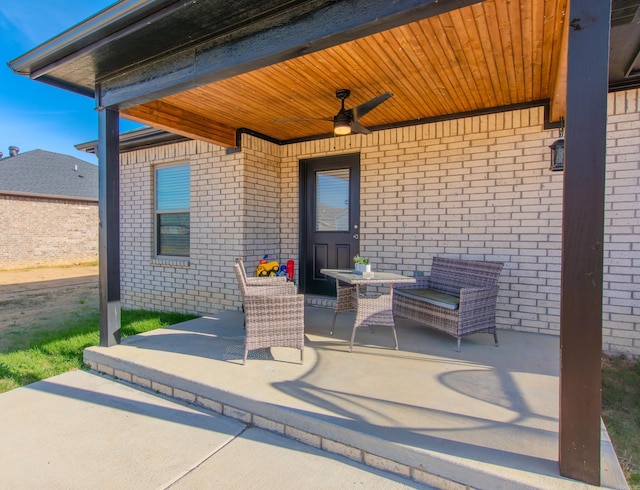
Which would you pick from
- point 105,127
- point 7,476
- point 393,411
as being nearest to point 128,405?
point 7,476

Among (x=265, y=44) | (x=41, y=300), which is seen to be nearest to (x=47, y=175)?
(x=41, y=300)

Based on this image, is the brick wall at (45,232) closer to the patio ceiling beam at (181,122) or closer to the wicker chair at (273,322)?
the patio ceiling beam at (181,122)

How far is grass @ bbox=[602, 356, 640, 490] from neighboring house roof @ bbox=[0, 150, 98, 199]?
17.1 metres

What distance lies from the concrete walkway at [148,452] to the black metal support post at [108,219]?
863 millimetres

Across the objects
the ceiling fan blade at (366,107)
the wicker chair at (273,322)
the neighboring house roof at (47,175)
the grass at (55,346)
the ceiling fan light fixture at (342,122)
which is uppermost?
the neighboring house roof at (47,175)

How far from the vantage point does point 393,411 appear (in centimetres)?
219

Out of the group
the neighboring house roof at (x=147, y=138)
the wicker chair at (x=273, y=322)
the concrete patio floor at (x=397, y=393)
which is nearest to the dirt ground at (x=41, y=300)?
the concrete patio floor at (x=397, y=393)

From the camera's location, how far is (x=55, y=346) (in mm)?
3902

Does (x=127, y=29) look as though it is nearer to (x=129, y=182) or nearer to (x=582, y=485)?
(x=582, y=485)

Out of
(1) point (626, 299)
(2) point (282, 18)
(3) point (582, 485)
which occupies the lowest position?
(3) point (582, 485)

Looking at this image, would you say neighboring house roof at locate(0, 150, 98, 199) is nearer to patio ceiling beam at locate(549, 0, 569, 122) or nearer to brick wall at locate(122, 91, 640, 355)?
brick wall at locate(122, 91, 640, 355)

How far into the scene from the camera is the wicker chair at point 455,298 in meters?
3.34

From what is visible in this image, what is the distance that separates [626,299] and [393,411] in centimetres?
295

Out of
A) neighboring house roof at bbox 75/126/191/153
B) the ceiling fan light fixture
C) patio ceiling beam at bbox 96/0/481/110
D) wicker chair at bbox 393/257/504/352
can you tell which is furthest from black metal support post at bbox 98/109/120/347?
wicker chair at bbox 393/257/504/352
